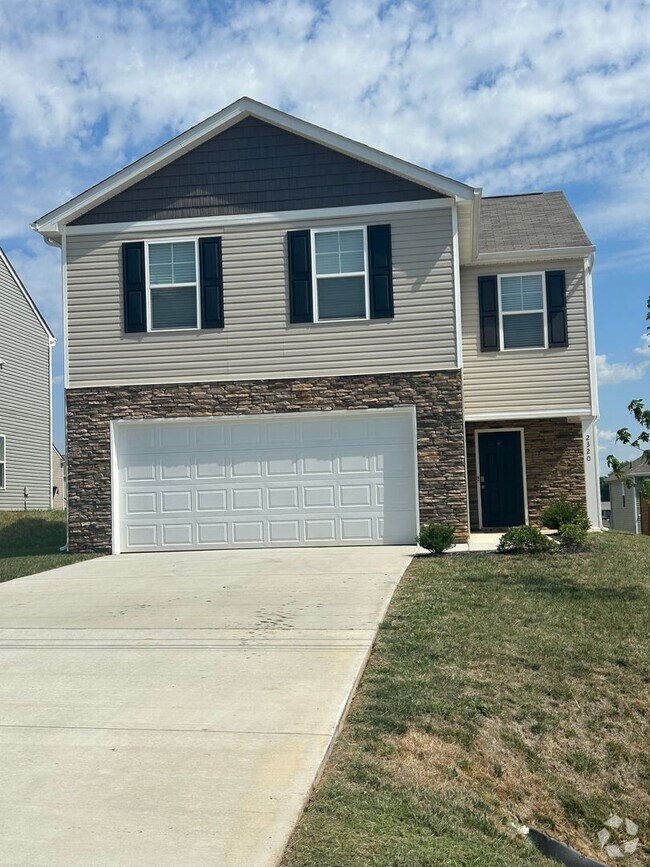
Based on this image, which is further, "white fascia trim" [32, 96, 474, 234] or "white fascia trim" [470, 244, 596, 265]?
"white fascia trim" [470, 244, 596, 265]

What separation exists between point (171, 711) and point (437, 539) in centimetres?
747

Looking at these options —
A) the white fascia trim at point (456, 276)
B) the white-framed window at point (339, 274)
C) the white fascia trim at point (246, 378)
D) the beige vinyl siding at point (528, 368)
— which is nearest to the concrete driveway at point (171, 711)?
the white fascia trim at point (246, 378)

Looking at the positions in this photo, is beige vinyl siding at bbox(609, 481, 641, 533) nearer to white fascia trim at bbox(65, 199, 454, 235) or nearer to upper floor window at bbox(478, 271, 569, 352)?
upper floor window at bbox(478, 271, 569, 352)

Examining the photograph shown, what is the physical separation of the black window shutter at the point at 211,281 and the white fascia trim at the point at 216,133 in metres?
1.62

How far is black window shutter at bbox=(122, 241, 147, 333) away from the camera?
15703mm

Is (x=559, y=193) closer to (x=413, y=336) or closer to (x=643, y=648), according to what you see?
(x=413, y=336)

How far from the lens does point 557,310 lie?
17.0 metres

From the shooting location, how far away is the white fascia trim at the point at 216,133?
596 inches

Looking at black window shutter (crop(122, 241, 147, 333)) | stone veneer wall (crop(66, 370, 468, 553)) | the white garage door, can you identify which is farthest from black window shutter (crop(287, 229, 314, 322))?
black window shutter (crop(122, 241, 147, 333))

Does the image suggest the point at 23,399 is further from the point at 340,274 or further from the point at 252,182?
the point at 340,274

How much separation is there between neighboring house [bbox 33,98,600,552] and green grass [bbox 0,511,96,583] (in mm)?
1027

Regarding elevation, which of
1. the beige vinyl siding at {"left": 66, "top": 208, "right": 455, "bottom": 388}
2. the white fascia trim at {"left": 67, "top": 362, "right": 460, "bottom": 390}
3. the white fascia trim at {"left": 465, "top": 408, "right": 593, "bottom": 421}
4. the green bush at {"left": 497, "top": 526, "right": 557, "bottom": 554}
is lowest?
the green bush at {"left": 497, "top": 526, "right": 557, "bottom": 554}

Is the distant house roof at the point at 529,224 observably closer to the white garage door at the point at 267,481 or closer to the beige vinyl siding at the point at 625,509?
the white garage door at the point at 267,481

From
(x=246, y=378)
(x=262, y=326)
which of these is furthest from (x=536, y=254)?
(x=246, y=378)
